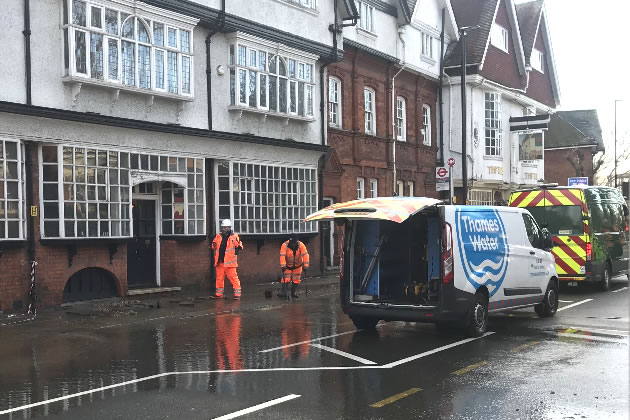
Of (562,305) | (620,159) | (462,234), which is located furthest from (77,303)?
(620,159)

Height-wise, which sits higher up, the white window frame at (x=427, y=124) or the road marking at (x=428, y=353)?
the white window frame at (x=427, y=124)

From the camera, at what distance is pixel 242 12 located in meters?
19.5

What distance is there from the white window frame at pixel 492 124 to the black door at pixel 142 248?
63.4ft

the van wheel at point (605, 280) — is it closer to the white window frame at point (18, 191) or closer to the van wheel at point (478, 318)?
the van wheel at point (478, 318)

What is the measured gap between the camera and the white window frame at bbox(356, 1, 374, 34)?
2528 centimetres

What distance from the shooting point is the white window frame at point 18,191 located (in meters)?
14.1

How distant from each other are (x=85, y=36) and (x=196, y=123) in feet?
12.3

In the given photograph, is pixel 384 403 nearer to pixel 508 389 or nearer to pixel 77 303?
pixel 508 389

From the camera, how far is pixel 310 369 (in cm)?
886

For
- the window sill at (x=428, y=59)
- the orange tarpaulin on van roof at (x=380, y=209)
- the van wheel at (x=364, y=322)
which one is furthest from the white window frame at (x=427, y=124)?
the orange tarpaulin on van roof at (x=380, y=209)

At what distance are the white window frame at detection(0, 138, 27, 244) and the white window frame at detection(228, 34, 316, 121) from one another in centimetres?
617

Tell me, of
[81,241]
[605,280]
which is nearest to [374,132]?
[605,280]

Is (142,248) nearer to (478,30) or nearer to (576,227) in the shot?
(576,227)

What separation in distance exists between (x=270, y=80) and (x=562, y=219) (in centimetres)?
839
